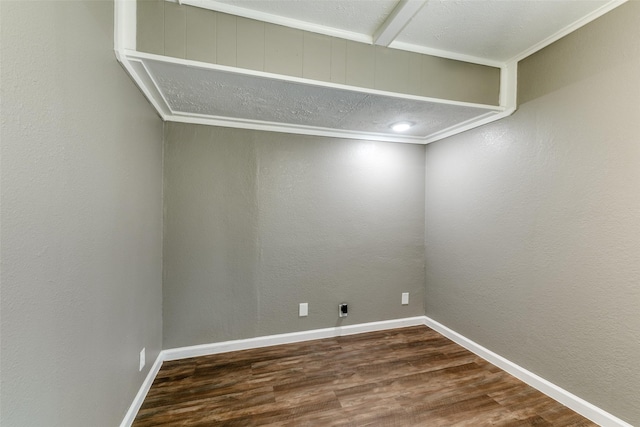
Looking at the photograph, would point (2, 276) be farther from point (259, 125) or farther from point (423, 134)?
point (423, 134)

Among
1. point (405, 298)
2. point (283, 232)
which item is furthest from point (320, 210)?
point (405, 298)

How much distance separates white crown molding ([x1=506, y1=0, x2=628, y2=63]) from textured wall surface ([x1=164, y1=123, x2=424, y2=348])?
4.02ft

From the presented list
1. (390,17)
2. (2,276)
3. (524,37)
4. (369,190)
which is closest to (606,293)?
(524,37)

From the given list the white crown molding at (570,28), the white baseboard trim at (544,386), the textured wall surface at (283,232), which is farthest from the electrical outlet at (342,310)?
the white crown molding at (570,28)

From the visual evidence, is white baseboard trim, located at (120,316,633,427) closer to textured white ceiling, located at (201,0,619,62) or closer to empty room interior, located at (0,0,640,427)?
empty room interior, located at (0,0,640,427)

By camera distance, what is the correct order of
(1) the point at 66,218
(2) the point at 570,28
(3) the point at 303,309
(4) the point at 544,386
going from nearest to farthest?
(1) the point at 66,218
(2) the point at 570,28
(4) the point at 544,386
(3) the point at 303,309

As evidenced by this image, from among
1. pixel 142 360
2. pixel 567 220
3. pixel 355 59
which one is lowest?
pixel 142 360

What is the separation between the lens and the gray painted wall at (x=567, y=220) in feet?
4.83

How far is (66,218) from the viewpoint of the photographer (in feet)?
3.22

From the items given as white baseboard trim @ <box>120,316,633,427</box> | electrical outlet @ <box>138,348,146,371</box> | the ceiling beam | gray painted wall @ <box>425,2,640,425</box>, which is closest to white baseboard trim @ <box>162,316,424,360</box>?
white baseboard trim @ <box>120,316,633,427</box>

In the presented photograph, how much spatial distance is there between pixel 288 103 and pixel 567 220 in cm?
208

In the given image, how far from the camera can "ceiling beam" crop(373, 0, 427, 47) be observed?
4.66 feet

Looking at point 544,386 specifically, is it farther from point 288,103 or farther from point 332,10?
point 332,10

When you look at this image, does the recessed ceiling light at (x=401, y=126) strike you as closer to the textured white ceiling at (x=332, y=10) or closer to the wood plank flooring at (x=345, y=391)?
the textured white ceiling at (x=332, y=10)
